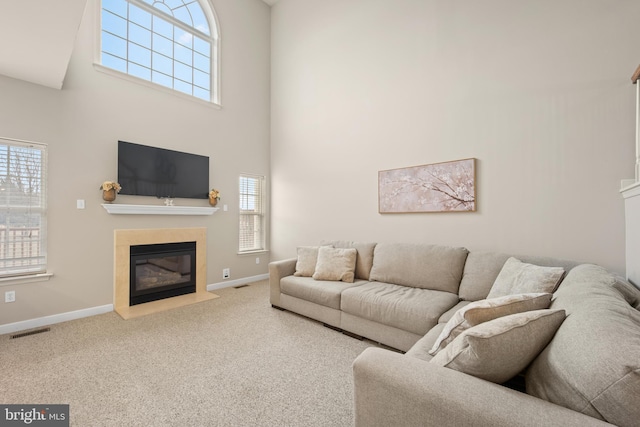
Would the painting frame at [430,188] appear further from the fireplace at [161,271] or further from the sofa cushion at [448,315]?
the fireplace at [161,271]

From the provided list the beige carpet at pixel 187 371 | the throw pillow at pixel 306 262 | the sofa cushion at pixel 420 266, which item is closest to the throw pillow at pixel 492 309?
the beige carpet at pixel 187 371

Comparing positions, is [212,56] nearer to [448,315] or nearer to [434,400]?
[448,315]

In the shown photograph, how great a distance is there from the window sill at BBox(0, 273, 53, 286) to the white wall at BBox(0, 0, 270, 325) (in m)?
0.05

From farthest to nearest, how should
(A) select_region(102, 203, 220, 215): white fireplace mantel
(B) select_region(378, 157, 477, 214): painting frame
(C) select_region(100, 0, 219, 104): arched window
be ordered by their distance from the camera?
(C) select_region(100, 0, 219, 104): arched window → (A) select_region(102, 203, 220, 215): white fireplace mantel → (B) select_region(378, 157, 477, 214): painting frame

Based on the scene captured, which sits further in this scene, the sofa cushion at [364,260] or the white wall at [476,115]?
the sofa cushion at [364,260]

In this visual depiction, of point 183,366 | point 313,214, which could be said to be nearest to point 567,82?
point 313,214

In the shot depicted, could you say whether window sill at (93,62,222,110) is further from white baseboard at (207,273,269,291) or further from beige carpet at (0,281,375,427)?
beige carpet at (0,281,375,427)

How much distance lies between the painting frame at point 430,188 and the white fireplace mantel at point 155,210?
105 inches

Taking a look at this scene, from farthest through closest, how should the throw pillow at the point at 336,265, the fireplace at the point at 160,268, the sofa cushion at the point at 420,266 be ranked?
the fireplace at the point at 160,268 < the throw pillow at the point at 336,265 < the sofa cushion at the point at 420,266

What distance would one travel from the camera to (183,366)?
7.66ft

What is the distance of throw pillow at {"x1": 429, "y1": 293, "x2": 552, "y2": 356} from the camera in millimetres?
1326

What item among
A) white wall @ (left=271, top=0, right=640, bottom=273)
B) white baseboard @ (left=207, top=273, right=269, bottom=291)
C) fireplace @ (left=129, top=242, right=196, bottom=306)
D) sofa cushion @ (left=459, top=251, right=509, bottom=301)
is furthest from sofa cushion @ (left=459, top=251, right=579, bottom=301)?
fireplace @ (left=129, top=242, right=196, bottom=306)

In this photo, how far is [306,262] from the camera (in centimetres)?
369

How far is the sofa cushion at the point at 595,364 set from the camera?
765mm
